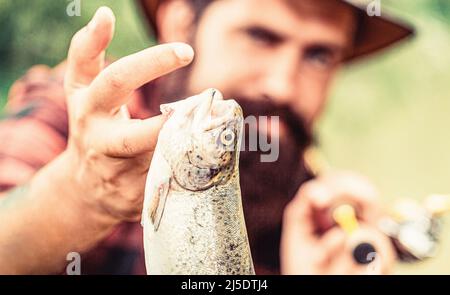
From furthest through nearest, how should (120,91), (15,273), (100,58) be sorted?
1. (15,273)
2. (100,58)
3. (120,91)

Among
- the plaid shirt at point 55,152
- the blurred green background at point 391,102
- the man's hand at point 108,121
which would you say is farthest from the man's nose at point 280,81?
the man's hand at point 108,121

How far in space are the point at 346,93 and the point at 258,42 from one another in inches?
18.3

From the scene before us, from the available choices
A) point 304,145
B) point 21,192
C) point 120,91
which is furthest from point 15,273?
point 304,145

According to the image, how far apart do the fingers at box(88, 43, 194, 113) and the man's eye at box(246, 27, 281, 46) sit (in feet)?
1.81

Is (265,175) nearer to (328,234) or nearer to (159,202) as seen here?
(328,234)

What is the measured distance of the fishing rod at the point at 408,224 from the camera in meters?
3.23

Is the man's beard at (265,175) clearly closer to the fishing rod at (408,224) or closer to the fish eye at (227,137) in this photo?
the fishing rod at (408,224)

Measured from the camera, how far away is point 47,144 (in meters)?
3.15

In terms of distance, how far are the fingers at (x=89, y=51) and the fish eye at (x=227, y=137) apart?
714 millimetres

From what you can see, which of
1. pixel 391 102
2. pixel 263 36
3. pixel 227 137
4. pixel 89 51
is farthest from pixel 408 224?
pixel 89 51

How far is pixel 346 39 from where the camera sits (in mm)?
3312

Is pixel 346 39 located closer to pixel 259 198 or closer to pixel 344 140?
pixel 344 140

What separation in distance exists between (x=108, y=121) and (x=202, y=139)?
1.62 ft

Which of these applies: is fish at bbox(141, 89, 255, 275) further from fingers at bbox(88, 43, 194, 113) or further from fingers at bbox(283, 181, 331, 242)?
fingers at bbox(283, 181, 331, 242)
